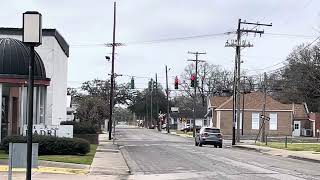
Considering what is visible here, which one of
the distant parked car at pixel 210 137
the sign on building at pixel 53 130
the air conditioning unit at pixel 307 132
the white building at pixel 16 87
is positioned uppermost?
the white building at pixel 16 87

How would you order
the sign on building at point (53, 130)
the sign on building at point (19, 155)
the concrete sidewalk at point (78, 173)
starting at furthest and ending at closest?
the sign on building at point (53, 130)
the concrete sidewalk at point (78, 173)
the sign on building at point (19, 155)

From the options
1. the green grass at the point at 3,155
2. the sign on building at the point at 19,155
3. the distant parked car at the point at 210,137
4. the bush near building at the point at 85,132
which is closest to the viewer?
the sign on building at the point at 19,155

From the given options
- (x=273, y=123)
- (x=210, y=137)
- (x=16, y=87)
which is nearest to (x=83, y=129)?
(x=210, y=137)

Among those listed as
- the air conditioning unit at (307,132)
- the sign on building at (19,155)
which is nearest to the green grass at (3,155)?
the sign on building at (19,155)

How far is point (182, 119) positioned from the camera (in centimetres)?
13000

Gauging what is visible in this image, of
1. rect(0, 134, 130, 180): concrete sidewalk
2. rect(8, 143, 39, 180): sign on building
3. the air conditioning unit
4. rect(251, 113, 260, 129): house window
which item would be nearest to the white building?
rect(0, 134, 130, 180): concrete sidewalk

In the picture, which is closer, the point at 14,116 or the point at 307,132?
the point at 14,116

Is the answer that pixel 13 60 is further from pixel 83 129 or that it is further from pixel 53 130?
pixel 83 129

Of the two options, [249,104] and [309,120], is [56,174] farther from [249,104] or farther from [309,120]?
[309,120]

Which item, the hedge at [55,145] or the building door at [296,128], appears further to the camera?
the building door at [296,128]

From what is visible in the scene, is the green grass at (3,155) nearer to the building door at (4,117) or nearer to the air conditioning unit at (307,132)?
the building door at (4,117)

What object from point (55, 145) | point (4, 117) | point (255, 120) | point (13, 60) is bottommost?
point (55, 145)

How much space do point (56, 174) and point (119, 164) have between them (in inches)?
241

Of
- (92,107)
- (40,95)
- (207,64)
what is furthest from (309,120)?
(40,95)
